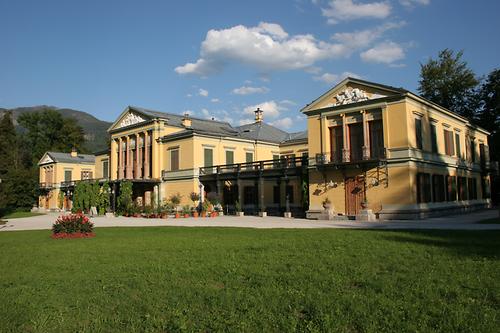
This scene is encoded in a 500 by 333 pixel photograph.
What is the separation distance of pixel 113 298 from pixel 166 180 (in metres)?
35.1

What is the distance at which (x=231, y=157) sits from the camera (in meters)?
40.8

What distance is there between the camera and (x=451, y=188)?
1171 inches

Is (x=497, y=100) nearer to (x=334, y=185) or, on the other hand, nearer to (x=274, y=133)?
(x=274, y=133)

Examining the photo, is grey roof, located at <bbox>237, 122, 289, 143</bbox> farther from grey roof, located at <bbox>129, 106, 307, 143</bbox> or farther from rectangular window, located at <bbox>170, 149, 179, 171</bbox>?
rectangular window, located at <bbox>170, 149, 179, 171</bbox>

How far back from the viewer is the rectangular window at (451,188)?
95.7ft

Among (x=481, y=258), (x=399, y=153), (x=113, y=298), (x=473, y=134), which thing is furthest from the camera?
(x=473, y=134)

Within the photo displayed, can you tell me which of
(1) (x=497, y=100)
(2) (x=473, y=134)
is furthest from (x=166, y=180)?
(1) (x=497, y=100)

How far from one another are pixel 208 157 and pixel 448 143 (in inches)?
782

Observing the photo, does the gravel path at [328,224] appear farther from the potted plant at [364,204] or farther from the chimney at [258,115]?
the chimney at [258,115]

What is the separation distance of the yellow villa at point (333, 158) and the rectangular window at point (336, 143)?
0.22 feet

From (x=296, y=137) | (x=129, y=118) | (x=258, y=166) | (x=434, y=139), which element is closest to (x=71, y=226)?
(x=258, y=166)

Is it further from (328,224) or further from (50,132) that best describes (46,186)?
(328,224)

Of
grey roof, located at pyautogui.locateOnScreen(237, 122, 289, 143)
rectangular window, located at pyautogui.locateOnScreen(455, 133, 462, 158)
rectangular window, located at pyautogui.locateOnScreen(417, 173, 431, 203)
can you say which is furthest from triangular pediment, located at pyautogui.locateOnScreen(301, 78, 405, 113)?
grey roof, located at pyautogui.locateOnScreen(237, 122, 289, 143)

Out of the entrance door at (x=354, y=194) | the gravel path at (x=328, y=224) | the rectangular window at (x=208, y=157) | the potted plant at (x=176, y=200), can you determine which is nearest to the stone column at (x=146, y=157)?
the potted plant at (x=176, y=200)
